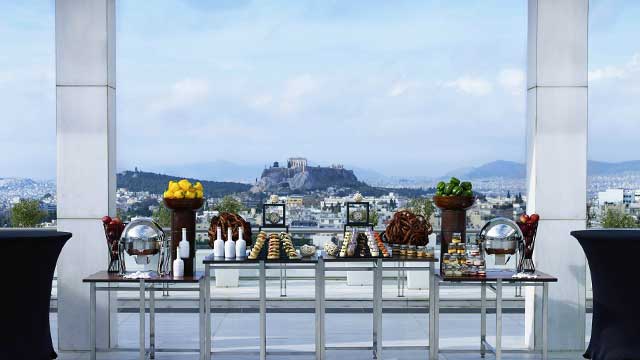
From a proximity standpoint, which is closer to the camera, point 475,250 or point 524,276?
point 524,276

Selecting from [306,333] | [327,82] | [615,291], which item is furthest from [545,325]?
[327,82]

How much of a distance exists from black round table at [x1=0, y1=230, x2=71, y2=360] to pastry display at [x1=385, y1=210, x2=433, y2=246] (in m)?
2.49

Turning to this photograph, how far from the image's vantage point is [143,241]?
5.24 meters

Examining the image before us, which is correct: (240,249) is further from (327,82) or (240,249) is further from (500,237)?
(327,82)

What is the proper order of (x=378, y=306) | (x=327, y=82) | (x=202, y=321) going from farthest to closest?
(x=327, y=82), (x=378, y=306), (x=202, y=321)

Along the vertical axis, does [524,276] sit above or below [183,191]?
below

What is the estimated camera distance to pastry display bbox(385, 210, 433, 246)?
5.59 m

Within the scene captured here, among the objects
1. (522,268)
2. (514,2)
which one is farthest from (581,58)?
(514,2)

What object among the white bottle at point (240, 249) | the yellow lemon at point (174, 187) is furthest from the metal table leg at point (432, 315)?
the yellow lemon at point (174, 187)

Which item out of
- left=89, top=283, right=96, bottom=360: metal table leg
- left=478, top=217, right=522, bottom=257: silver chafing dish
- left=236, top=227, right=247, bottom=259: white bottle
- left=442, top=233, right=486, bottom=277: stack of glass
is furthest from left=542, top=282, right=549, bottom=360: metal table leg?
left=89, top=283, right=96, bottom=360: metal table leg

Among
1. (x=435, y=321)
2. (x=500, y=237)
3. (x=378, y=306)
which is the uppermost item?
(x=500, y=237)

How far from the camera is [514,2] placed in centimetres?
1053

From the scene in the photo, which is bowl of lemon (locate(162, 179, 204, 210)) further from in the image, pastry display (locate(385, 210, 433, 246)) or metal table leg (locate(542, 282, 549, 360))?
metal table leg (locate(542, 282, 549, 360))

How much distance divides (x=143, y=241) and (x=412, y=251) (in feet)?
5.81
